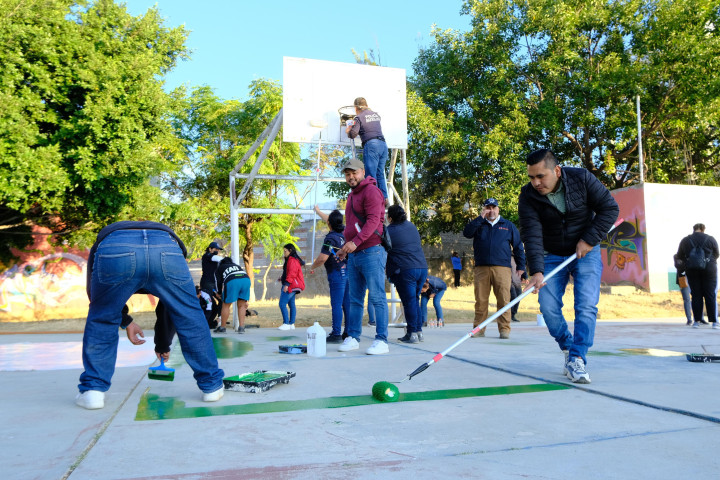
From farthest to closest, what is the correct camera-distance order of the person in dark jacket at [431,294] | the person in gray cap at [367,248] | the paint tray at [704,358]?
the person in dark jacket at [431,294] → the person in gray cap at [367,248] → the paint tray at [704,358]

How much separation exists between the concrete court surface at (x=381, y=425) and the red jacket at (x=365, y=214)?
1170 mm

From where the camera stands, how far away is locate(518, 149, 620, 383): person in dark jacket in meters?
3.85

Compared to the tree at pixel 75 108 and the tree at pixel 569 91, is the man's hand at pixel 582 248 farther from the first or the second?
the tree at pixel 569 91

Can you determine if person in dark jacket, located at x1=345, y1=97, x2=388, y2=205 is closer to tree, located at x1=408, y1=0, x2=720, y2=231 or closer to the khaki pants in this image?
the khaki pants

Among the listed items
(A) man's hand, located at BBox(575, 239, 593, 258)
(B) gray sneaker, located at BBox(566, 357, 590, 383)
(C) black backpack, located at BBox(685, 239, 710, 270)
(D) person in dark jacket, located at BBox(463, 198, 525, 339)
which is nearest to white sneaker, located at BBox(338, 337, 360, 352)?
(D) person in dark jacket, located at BBox(463, 198, 525, 339)

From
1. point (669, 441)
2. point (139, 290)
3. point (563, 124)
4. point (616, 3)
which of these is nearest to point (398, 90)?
point (139, 290)

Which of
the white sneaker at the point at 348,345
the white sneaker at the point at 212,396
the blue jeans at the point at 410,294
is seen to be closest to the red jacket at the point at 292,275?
the blue jeans at the point at 410,294

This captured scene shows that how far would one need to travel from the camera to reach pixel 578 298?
3951mm

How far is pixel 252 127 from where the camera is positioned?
61.3 ft

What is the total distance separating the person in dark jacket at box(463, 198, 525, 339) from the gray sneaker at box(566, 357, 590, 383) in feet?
10.5

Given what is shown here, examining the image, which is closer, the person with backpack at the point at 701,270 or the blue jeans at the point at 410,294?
the blue jeans at the point at 410,294

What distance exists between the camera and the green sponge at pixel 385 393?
3.20m

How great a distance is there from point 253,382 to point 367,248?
2121 millimetres

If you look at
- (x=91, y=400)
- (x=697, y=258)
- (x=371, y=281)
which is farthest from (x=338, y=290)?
(x=697, y=258)
